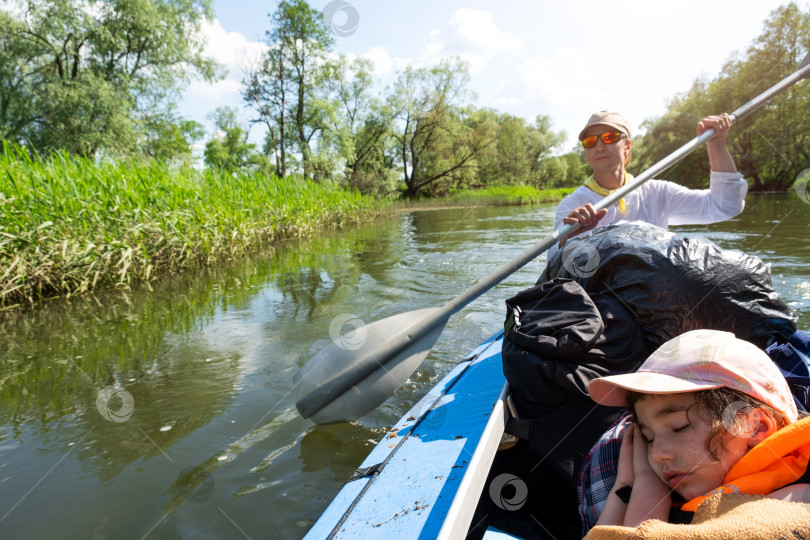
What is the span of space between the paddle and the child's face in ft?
5.79

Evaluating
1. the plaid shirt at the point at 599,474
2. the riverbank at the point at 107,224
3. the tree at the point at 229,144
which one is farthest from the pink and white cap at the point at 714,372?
the tree at the point at 229,144

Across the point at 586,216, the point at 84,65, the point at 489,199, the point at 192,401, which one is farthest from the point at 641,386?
the point at 489,199

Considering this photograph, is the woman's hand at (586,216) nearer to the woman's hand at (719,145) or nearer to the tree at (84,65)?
the woman's hand at (719,145)

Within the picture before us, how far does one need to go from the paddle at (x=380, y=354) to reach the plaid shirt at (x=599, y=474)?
1515mm

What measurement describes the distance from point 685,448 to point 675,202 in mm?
2202

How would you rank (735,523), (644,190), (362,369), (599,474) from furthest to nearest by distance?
(644,190) → (362,369) → (599,474) → (735,523)

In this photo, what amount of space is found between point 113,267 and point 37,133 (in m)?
12.6

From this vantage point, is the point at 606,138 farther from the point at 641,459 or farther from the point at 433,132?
the point at 433,132

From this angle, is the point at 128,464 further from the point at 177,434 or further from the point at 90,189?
the point at 90,189

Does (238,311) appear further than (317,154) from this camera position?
No

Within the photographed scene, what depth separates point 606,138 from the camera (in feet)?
8.48

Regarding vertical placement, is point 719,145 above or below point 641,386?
above

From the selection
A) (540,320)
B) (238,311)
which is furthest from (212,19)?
(540,320)

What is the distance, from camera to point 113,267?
16.7 ft
